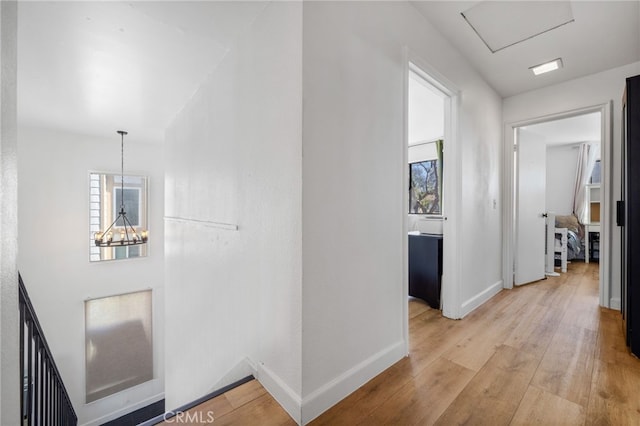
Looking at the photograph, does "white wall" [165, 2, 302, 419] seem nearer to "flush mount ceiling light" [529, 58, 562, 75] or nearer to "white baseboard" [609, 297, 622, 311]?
"flush mount ceiling light" [529, 58, 562, 75]

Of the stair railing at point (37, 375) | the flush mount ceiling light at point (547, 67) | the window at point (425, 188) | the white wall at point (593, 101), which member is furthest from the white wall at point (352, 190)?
the window at point (425, 188)

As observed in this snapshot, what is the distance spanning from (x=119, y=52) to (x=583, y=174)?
26.0 ft

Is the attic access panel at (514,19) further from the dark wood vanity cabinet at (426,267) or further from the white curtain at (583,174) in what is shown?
the white curtain at (583,174)

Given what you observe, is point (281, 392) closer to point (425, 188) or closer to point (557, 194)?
point (425, 188)

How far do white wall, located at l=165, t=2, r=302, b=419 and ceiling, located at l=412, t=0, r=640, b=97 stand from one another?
4.12ft

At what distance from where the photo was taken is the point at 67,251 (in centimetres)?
411

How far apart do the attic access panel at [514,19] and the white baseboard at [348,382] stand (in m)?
2.40

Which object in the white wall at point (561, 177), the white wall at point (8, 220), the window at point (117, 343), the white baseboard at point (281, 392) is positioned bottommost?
the window at point (117, 343)

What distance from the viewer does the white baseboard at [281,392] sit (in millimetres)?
1240

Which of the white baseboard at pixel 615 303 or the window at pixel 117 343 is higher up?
the white baseboard at pixel 615 303

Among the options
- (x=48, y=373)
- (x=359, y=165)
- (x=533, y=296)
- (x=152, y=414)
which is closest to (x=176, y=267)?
(x=48, y=373)

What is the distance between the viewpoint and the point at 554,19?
6.68 ft

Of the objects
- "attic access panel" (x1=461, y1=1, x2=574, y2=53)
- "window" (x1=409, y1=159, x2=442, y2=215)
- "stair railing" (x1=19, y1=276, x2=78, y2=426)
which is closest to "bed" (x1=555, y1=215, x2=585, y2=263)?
"window" (x1=409, y1=159, x2=442, y2=215)

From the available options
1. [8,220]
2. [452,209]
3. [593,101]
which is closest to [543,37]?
[593,101]
